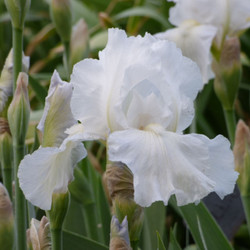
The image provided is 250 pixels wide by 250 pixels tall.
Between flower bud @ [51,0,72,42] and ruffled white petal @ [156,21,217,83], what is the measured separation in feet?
0.56

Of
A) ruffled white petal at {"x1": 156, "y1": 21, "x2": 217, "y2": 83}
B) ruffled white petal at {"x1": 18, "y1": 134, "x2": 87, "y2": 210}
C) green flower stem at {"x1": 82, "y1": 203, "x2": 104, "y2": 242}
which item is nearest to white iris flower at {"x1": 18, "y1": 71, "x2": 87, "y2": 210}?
ruffled white petal at {"x1": 18, "y1": 134, "x2": 87, "y2": 210}

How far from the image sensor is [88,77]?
2.37ft

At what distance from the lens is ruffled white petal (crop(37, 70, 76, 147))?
724 millimetres

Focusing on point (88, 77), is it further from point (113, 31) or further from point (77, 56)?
point (77, 56)

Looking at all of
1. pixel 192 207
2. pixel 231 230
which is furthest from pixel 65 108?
pixel 231 230

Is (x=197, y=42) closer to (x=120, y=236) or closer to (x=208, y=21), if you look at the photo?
(x=208, y=21)

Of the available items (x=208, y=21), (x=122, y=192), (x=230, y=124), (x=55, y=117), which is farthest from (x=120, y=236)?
(x=208, y=21)

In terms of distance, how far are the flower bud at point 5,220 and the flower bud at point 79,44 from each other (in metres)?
0.43

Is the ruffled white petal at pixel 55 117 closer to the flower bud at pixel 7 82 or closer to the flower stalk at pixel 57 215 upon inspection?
the flower stalk at pixel 57 215

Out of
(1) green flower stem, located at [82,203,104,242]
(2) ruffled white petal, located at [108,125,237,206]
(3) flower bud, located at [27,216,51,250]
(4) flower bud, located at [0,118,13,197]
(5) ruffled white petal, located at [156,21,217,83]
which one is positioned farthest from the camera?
(5) ruffled white petal, located at [156,21,217,83]

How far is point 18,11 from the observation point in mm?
843

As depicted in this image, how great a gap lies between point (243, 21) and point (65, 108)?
58 cm

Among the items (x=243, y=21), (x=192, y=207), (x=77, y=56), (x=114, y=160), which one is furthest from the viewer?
(x=243, y=21)

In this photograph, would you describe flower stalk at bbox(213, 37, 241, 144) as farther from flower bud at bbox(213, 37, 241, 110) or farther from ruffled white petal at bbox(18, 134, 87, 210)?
ruffled white petal at bbox(18, 134, 87, 210)
